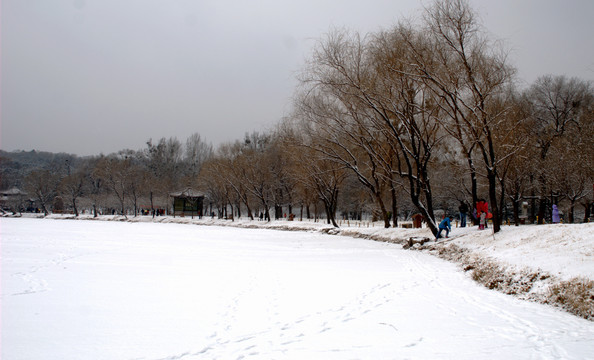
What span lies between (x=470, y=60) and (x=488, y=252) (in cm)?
938

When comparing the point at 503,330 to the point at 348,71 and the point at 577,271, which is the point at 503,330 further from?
the point at 348,71

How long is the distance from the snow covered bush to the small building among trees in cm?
6290

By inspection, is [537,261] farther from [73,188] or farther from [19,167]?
[19,167]

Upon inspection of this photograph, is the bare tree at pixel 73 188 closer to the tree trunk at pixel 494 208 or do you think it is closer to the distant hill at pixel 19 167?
the distant hill at pixel 19 167

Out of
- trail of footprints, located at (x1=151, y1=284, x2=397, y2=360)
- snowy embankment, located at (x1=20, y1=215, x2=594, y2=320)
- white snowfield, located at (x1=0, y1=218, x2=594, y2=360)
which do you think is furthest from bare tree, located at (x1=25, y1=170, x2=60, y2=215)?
trail of footprints, located at (x1=151, y1=284, x2=397, y2=360)

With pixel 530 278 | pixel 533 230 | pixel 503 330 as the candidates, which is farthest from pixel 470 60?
pixel 503 330

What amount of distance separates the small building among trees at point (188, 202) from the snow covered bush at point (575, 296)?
62.9m

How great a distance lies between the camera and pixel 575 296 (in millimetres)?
7473

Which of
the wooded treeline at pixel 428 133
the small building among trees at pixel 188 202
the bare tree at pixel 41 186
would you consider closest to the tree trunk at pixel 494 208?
the wooded treeline at pixel 428 133

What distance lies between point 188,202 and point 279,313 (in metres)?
66.2

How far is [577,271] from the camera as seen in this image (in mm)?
8211

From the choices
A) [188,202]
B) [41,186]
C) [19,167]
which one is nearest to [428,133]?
[188,202]

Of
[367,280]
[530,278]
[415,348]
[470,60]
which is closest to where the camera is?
[415,348]

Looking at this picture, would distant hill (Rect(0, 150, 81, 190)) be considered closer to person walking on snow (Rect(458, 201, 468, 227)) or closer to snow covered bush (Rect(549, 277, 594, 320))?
person walking on snow (Rect(458, 201, 468, 227))
